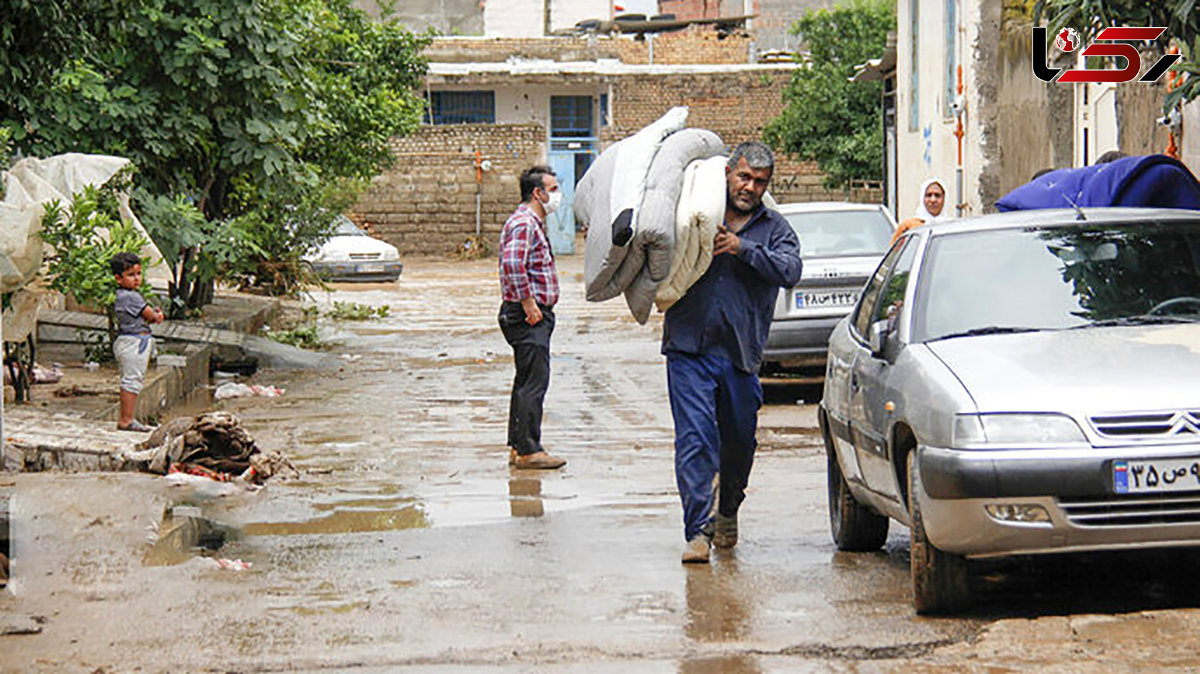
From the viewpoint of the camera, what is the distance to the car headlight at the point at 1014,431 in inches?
226

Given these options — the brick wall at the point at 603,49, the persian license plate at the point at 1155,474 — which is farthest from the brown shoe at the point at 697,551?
the brick wall at the point at 603,49

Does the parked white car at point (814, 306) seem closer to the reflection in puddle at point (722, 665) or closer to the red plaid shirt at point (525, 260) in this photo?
the red plaid shirt at point (525, 260)

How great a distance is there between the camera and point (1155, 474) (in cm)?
568

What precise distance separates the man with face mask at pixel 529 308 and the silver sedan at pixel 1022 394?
125 inches

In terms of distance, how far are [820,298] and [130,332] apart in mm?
5730

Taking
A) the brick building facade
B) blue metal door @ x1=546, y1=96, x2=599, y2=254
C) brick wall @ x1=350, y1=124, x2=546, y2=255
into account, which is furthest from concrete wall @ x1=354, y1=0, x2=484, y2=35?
brick wall @ x1=350, y1=124, x2=546, y2=255

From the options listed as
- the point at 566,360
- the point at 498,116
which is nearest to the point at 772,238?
the point at 566,360

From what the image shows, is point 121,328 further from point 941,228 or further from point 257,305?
point 257,305

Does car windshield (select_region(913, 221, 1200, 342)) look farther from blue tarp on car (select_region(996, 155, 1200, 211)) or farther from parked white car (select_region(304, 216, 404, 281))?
parked white car (select_region(304, 216, 404, 281))

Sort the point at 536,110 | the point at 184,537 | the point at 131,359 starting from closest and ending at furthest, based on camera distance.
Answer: the point at 184,537 → the point at 131,359 → the point at 536,110

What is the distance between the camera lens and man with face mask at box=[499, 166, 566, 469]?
34.8 ft

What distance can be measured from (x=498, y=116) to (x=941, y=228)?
44.6 m

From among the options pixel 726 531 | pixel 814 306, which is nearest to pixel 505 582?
pixel 726 531

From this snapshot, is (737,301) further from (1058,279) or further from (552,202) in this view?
(552,202)
